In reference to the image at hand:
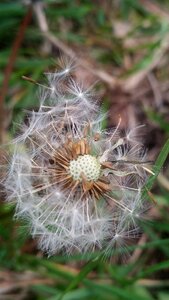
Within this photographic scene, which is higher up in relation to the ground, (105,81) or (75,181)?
(105,81)

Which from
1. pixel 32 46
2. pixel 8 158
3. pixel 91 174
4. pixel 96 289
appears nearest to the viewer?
pixel 91 174

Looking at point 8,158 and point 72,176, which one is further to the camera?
point 8,158

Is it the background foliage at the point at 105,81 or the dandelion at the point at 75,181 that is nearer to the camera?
→ the dandelion at the point at 75,181

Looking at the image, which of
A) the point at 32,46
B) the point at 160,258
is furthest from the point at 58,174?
the point at 32,46

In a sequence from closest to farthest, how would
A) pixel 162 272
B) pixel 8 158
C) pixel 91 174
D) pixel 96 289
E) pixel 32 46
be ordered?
pixel 91 174
pixel 8 158
pixel 96 289
pixel 162 272
pixel 32 46

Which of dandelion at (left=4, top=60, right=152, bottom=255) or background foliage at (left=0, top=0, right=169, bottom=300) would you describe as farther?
background foliage at (left=0, top=0, right=169, bottom=300)

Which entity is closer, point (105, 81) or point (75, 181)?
point (75, 181)

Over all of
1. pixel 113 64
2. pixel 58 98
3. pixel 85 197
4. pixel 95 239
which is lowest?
pixel 95 239

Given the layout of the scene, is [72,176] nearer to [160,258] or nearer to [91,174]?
[91,174]
